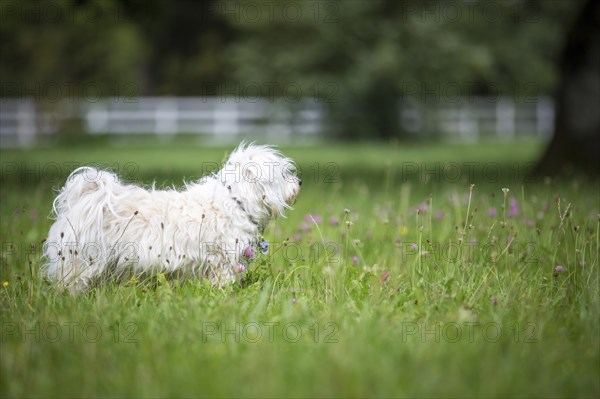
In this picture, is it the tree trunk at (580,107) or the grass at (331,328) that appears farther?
the tree trunk at (580,107)

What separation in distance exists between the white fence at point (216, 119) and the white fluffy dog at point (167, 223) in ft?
74.0

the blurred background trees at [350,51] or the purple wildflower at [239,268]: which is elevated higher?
the blurred background trees at [350,51]

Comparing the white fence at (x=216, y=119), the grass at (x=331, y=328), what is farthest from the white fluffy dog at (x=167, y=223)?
the white fence at (x=216, y=119)

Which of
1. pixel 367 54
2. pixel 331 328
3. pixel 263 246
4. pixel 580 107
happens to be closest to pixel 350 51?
pixel 367 54

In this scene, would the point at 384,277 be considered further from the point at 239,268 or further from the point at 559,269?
the point at 559,269

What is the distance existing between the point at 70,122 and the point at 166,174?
17038 millimetres

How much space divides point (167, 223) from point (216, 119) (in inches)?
991

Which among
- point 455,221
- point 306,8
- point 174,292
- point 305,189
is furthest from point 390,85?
point 174,292

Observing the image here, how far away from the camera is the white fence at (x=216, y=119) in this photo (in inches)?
1054

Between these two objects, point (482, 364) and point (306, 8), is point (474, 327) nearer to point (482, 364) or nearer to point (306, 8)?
point (482, 364)

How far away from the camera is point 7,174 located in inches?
478

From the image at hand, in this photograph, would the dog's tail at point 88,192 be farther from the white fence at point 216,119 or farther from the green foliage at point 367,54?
the white fence at point 216,119

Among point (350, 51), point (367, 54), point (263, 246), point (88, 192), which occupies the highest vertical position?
point (350, 51)

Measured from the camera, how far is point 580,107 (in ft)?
35.5
